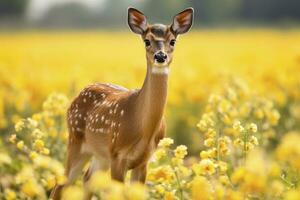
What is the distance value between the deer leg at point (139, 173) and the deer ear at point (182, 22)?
1015mm

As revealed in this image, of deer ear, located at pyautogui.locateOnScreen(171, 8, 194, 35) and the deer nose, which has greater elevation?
deer ear, located at pyautogui.locateOnScreen(171, 8, 194, 35)

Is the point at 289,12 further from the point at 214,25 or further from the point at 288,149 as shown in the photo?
the point at 288,149

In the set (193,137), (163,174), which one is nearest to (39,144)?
(163,174)

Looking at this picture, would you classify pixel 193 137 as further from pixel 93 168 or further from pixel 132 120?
pixel 132 120

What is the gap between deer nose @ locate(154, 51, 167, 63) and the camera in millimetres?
6355

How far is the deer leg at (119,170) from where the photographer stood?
664 cm

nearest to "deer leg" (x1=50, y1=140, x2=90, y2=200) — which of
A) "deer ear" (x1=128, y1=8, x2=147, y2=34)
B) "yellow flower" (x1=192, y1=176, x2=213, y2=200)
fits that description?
"deer ear" (x1=128, y1=8, x2=147, y2=34)

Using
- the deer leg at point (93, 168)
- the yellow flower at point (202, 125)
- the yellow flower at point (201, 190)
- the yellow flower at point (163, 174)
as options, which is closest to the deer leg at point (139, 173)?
the yellow flower at point (163, 174)

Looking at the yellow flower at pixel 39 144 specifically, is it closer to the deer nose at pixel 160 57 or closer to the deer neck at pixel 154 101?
the deer neck at pixel 154 101

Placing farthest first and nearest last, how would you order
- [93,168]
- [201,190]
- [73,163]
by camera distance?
[93,168]
[73,163]
[201,190]

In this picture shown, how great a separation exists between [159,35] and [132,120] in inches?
25.1

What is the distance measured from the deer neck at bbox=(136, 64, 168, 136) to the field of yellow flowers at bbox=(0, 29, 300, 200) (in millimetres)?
205

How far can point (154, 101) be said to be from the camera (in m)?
6.64

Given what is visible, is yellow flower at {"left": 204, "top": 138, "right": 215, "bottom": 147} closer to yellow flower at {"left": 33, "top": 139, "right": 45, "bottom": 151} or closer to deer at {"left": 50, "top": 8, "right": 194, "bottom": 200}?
deer at {"left": 50, "top": 8, "right": 194, "bottom": 200}
